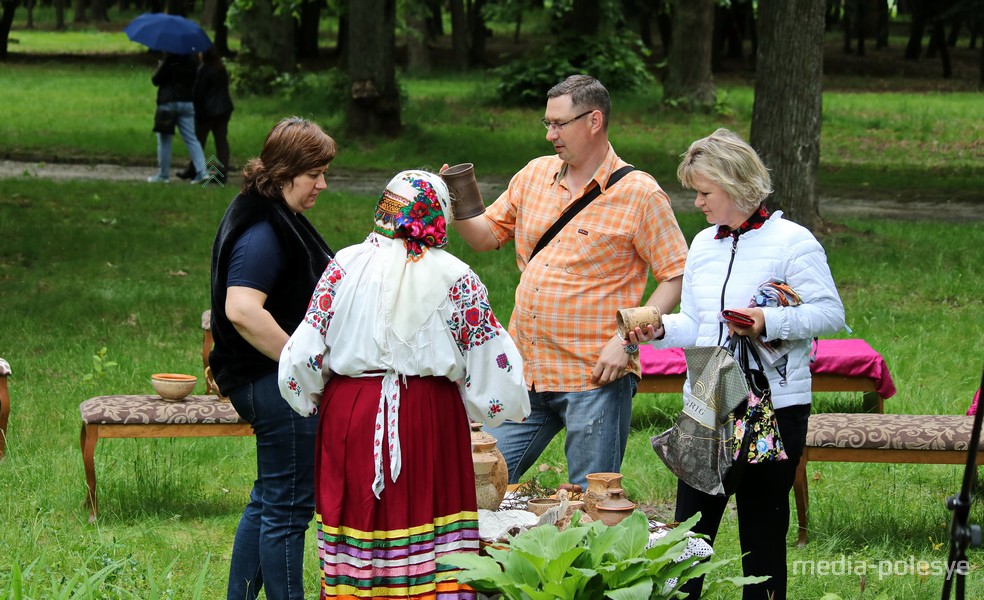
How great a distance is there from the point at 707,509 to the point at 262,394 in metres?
1.68

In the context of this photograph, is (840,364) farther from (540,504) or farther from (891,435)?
(540,504)

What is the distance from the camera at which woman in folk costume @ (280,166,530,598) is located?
12.3 ft

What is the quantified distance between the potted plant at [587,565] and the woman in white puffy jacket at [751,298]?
62cm

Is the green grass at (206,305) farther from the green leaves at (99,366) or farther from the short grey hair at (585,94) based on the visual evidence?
the short grey hair at (585,94)

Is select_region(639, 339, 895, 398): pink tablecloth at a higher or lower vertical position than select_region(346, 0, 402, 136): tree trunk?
lower

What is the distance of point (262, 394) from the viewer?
4.39 meters

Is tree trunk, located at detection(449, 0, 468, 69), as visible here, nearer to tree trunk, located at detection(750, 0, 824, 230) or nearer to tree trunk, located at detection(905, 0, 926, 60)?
tree trunk, located at detection(905, 0, 926, 60)

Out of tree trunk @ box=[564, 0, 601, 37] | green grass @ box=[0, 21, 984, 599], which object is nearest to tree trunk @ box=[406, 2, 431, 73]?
tree trunk @ box=[564, 0, 601, 37]

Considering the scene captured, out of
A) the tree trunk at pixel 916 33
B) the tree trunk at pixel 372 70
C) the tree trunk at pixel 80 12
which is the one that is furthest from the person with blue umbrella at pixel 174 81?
the tree trunk at pixel 80 12

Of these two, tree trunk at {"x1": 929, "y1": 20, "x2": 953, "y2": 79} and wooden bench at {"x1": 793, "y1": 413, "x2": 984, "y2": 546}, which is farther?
tree trunk at {"x1": 929, "y1": 20, "x2": 953, "y2": 79}

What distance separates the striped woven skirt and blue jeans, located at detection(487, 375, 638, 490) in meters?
0.98

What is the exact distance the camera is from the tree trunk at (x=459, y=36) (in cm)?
4005

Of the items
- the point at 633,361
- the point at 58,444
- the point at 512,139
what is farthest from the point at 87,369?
the point at 512,139

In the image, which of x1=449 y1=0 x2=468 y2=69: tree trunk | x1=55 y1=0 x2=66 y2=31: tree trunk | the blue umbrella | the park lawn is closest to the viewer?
the park lawn
